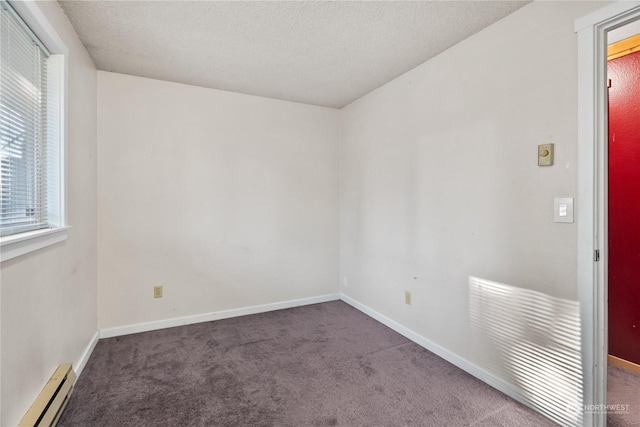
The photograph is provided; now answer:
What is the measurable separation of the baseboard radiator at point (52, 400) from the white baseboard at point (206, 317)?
0.92 meters

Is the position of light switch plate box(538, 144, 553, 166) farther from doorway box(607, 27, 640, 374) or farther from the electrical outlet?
the electrical outlet

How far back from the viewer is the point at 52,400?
159 cm

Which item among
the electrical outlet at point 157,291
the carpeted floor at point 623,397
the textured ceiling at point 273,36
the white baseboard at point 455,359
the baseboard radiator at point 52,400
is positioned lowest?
the carpeted floor at point 623,397

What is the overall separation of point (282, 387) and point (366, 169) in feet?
7.17

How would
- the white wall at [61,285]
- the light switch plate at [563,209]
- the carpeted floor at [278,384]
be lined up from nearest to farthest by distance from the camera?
the white wall at [61,285]
the light switch plate at [563,209]
the carpeted floor at [278,384]

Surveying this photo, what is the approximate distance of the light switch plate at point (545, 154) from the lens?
1685mm

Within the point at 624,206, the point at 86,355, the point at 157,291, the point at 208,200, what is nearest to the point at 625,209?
the point at 624,206

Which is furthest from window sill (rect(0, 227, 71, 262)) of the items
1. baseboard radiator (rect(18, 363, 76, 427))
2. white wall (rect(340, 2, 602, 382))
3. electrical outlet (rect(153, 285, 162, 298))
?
white wall (rect(340, 2, 602, 382))

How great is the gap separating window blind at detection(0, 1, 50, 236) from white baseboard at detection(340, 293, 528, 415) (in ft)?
8.88

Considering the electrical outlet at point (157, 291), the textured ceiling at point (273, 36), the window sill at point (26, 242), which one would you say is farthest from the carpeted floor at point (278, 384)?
the textured ceiling at point (273, 36)

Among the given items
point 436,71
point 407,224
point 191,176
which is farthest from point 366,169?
point 191,176

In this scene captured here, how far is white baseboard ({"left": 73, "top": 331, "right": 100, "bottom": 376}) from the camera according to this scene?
2109 mm

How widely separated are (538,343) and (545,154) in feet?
3.52

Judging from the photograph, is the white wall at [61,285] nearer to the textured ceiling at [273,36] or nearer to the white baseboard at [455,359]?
the textured ceiling at [273,36]
